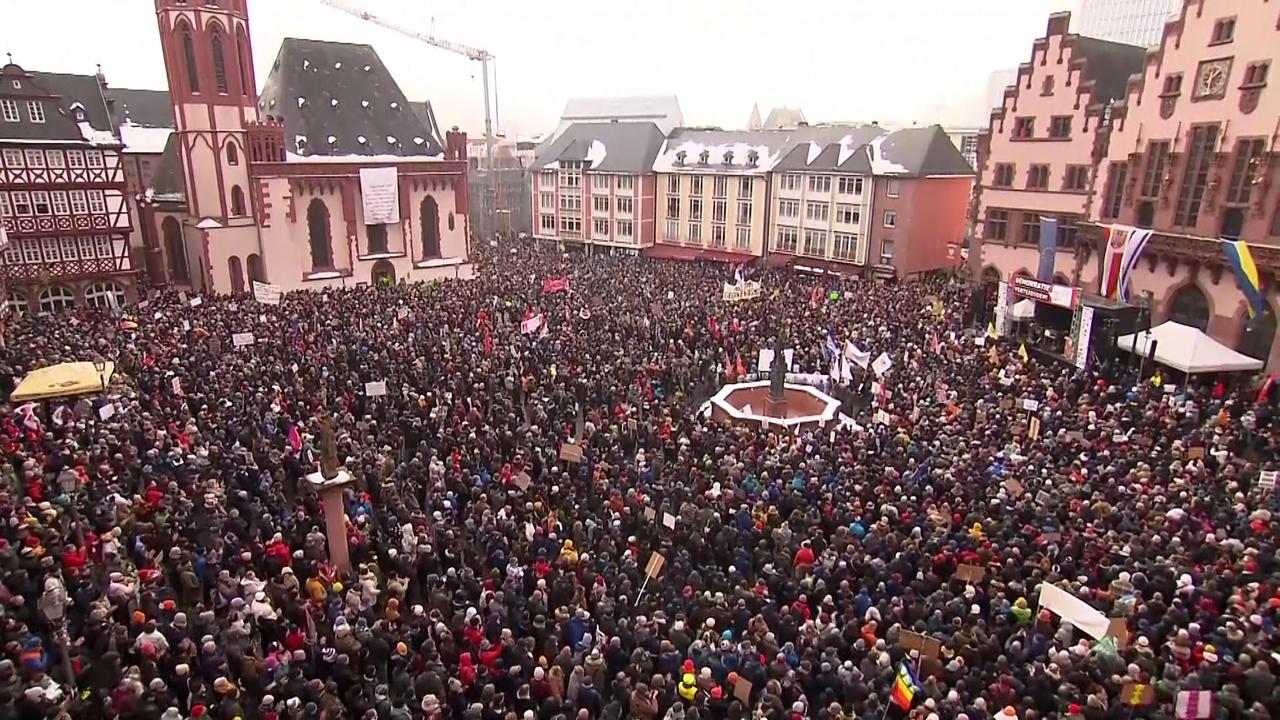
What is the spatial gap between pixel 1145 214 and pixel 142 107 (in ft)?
196

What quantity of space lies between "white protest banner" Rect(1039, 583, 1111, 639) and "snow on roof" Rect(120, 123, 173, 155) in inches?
2239

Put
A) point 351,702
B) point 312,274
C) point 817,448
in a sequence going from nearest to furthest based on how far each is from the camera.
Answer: point 351,702
point 817,448
point 312,274

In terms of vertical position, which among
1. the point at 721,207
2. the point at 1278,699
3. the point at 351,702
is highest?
the point at 721,207

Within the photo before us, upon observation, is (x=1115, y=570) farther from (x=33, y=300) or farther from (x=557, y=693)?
(x=33, y=300)

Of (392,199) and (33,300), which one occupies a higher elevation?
(392,199)

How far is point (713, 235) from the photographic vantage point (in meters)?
51.4

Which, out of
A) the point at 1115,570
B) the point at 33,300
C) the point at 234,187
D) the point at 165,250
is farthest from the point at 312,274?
the point at 1115,570

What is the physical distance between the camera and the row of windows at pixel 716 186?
4891 centimetres

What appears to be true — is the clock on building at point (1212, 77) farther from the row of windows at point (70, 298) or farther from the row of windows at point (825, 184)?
the row of windows at point (70, 298)

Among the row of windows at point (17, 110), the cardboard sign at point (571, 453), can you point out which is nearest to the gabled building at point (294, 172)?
the row of windows at point (17, 110)

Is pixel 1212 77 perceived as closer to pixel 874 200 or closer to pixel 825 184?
pixel 874 200

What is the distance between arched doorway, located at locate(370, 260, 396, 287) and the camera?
4222cm

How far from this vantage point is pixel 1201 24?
2438 cm

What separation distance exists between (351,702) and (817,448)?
10.5 metres
